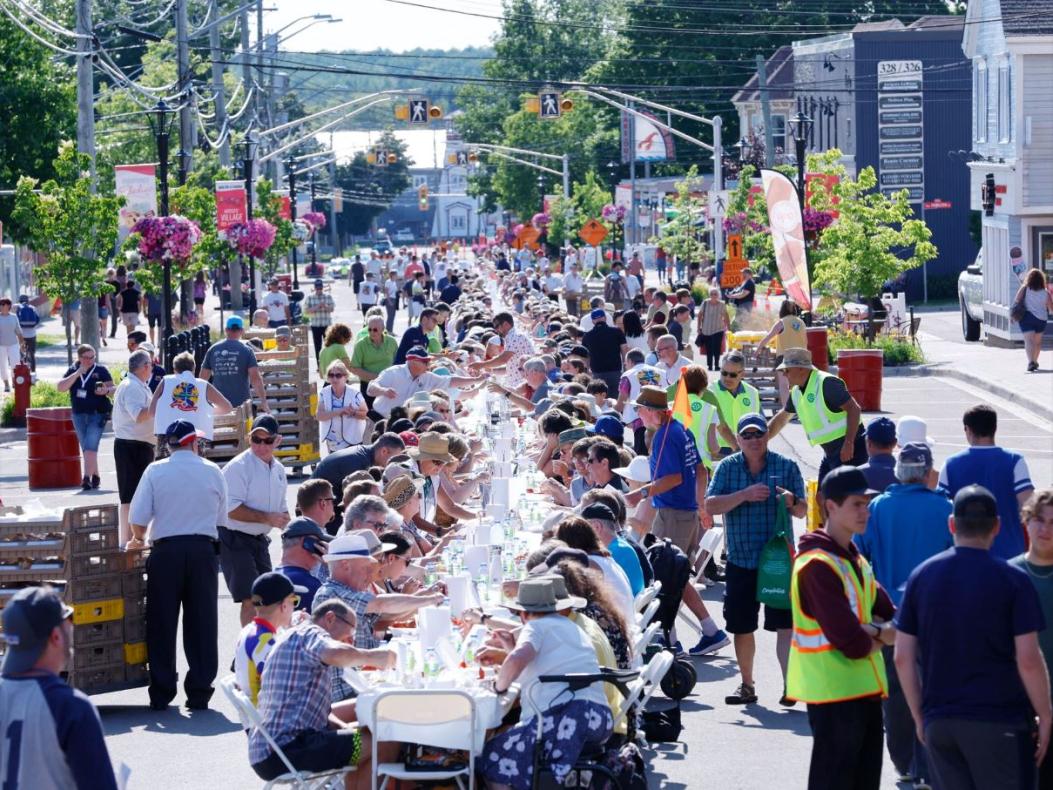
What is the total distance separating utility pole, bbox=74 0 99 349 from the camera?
32.6m

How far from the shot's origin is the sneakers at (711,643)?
12.4 m

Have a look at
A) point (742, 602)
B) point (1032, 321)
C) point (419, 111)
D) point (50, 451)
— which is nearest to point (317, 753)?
point (742, 602)

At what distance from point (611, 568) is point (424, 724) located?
1855 mm

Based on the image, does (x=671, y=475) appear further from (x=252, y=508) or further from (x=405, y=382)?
(x=405, y=382)

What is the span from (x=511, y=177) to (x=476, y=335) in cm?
8838

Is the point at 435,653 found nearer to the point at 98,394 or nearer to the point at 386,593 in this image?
the point at 386,593

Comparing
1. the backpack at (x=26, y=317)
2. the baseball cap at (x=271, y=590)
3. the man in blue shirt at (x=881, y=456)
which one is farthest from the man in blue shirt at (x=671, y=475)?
the backpack at (x=26, y=317)

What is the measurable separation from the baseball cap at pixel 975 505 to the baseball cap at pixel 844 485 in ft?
2.23

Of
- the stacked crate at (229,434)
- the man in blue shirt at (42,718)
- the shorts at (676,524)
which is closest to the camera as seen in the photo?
the man in blue shirt at (42,718)

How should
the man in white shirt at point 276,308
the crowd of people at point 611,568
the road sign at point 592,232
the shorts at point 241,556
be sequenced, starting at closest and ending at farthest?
the crowd of people at point 611,568 < the shorts at point 241,556 < the man in white shirt at point 276,308 < the road sign at point 592,232

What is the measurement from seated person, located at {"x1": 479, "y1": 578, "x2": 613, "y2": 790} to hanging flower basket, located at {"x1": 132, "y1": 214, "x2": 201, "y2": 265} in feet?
80.1

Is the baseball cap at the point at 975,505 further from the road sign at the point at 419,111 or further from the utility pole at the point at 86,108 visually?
the road sign at the point at 419,111

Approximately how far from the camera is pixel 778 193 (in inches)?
1315

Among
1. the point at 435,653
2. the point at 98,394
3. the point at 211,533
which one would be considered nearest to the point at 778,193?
the point at 98,394
